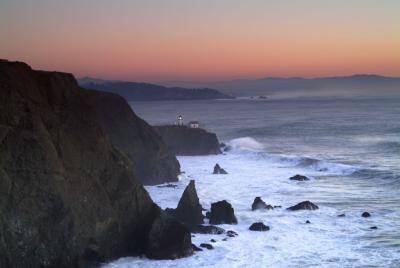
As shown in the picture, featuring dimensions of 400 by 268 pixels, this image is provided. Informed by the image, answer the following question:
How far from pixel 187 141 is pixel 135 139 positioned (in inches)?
1157

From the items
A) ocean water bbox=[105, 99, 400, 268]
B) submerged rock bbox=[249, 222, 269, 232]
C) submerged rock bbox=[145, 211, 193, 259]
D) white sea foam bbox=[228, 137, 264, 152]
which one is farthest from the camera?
white sea foam bbox=[228, 137, 264, 152]

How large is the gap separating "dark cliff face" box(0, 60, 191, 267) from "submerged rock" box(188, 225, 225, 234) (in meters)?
4.25

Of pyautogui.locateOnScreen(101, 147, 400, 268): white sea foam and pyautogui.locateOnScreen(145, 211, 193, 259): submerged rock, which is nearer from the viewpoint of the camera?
pyautogui.locateOnScreen(145, 211, 193, 259): submerged rock

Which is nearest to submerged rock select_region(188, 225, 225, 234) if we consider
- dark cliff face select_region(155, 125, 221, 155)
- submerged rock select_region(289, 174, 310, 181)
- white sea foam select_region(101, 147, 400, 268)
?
white sea foam select_region(101, 147, 400, 268)

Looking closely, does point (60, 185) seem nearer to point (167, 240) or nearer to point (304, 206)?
point (167, 240)

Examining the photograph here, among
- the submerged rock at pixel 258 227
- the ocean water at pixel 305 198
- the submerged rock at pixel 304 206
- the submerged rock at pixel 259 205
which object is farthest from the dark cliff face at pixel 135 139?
the submerged rock at pixel 258 227

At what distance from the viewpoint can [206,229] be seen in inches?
1409

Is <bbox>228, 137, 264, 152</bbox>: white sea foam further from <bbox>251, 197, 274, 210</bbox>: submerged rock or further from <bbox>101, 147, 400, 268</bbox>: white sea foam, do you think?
<bbox>251, 197, 274, 210</bbox>: submerged rock

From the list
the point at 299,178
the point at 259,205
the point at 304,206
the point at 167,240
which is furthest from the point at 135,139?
the point at 167,240

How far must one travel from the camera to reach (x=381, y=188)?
52.2 m

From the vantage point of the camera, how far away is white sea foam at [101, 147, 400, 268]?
30578 mm

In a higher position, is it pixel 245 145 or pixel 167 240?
pixel 167 240

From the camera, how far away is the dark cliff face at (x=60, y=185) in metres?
25.6

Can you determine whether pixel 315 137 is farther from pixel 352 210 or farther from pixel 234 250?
pixel 234 250
